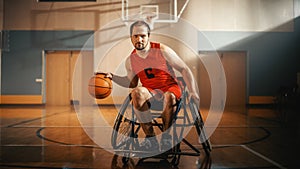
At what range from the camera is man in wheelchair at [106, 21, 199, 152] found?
2105 mm

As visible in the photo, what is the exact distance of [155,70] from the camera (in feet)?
7.40

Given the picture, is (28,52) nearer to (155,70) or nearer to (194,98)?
(155,70)

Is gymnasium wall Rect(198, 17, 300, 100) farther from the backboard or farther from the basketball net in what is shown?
the basketball net

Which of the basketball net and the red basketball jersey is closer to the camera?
the red basketball jersey

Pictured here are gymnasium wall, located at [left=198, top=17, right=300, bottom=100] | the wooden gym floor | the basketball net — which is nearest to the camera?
the wooden gym floor

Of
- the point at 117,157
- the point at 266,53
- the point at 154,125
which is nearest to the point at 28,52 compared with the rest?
the point at 266,53

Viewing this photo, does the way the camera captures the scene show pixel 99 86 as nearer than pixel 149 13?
Yes

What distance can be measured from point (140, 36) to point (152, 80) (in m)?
0.36

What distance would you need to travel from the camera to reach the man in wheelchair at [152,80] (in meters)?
2.11

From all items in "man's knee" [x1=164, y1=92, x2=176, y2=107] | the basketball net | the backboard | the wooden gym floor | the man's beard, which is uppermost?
the backboard

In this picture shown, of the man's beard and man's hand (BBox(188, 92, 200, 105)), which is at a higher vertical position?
the man's beard

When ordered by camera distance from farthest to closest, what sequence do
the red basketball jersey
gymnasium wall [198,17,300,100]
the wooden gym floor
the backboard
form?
gymnasium wall [198,17,300,100] < the backboard < the red basketball jersey < the wooden gym floor

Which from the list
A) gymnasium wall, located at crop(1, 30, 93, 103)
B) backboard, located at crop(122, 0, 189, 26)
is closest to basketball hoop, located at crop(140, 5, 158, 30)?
backboard, located at crop(122, 0, 189, 26)

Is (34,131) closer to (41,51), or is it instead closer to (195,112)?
(195,112)
